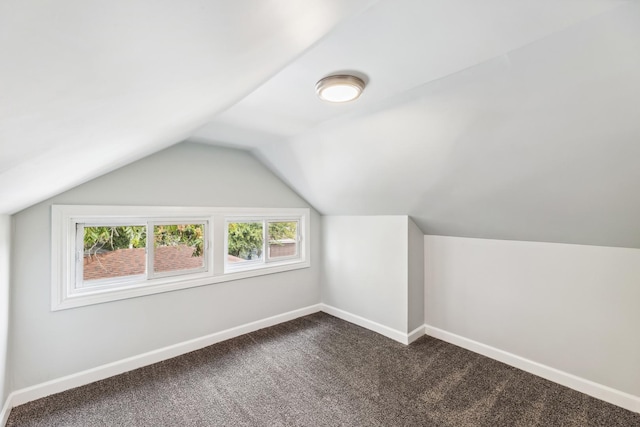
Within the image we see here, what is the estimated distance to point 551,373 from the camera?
7.79ft

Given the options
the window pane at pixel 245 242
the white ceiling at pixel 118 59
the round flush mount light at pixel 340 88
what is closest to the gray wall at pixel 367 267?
the window pane at pixel 245 242

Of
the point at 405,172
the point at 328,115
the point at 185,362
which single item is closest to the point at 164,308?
the point at 185,362

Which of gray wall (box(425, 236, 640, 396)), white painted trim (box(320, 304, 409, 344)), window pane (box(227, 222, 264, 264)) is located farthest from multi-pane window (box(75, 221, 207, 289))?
gray wall (box(425, 236, 640, 396))

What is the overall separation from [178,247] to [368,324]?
7.11 ft

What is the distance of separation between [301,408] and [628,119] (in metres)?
2.44

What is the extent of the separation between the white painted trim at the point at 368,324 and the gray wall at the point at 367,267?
4 centimetres

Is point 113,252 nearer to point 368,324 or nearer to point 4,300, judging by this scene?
point 4,300

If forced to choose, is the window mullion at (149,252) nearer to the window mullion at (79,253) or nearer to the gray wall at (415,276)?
the window mullion at (79,253)

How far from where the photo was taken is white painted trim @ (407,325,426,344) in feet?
9.77

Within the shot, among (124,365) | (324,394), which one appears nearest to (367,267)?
(324,394)

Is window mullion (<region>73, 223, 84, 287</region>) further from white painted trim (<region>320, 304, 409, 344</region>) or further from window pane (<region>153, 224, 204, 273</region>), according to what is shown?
white painted trim (<region>320, 304, 409, 344</region>)

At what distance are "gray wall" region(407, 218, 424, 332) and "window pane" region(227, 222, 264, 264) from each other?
1.68 m

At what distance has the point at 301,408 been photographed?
2.05m

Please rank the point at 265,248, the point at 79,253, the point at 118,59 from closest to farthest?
the point at 118,59 < the point at 79,253 < the point at 265,248
